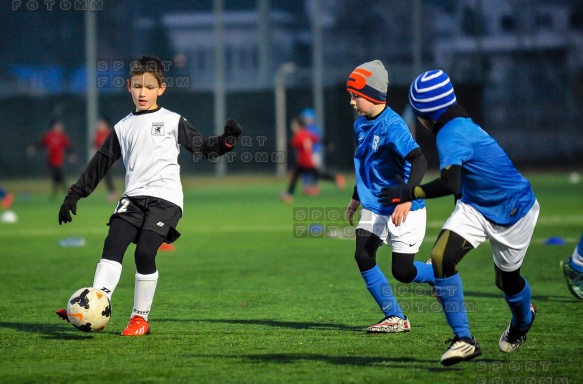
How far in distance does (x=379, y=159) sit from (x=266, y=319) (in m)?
1.71

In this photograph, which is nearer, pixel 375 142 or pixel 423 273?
pixel 375 142

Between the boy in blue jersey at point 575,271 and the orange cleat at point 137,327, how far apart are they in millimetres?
3699

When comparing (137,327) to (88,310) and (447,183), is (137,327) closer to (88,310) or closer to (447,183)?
(88,310)

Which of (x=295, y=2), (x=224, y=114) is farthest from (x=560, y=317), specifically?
(x=295, y=2)

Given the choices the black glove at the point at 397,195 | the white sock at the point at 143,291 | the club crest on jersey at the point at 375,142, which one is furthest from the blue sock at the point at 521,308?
the white sock at the point at 143,291

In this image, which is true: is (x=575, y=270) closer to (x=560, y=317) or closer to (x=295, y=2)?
(x=560, y=317)

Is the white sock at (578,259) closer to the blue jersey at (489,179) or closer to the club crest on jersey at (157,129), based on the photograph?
the blue jersey at (489,179)

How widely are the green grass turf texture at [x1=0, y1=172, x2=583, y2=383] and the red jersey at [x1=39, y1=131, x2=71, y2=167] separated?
11111mm

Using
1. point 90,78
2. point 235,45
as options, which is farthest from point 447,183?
point 235,45

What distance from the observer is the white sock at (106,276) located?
23.6 ft

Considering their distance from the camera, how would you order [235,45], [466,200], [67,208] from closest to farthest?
[466,200]
[67,208]
[235,45]

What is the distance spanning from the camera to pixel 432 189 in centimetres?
577

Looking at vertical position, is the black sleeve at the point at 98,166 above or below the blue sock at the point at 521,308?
above

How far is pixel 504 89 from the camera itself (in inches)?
1524
